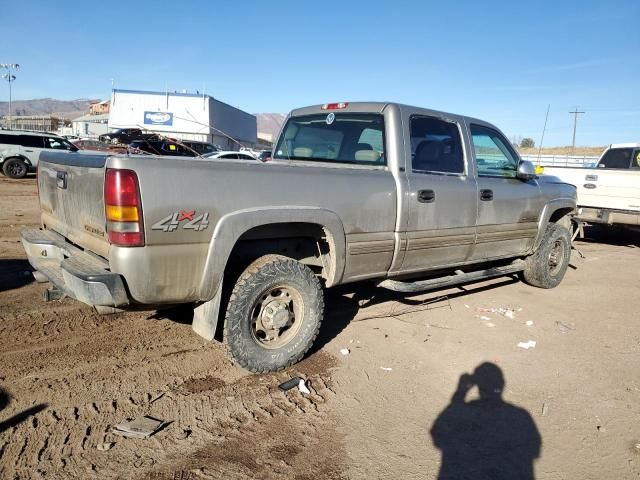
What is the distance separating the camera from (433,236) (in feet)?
14.4

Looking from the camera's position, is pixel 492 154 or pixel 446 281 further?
pixel 492 154

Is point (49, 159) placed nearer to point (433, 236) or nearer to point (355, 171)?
point (355, 171)

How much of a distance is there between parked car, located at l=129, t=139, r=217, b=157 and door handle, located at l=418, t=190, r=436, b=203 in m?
2.06

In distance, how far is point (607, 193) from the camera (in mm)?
9094

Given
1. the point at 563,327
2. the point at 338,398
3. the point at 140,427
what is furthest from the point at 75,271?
the point at 563,327

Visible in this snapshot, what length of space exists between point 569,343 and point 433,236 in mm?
1689

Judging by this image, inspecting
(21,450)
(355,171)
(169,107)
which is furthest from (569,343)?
(169,107)

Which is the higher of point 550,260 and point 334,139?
point 334,139

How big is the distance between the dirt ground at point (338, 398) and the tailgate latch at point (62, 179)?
126cm

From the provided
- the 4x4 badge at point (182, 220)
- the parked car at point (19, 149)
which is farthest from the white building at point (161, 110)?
the 4x4 badge at point (182, 220)

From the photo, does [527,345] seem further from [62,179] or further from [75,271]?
[62,179]

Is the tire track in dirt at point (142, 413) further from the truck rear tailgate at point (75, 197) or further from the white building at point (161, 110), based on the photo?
the white building at point (161, 110)

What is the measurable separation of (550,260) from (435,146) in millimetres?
2831

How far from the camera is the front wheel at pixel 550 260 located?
608 centimetres
